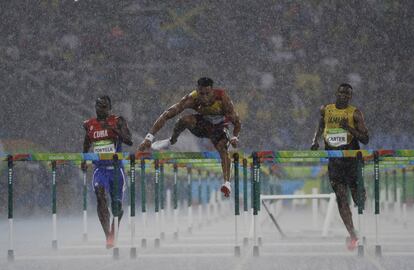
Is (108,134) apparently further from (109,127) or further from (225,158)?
(225,158)

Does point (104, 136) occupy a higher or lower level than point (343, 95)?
lower

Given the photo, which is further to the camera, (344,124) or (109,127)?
(109,127)

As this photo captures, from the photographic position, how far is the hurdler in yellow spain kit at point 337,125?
8539 millimetres

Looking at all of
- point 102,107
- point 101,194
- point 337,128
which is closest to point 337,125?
point 337,128

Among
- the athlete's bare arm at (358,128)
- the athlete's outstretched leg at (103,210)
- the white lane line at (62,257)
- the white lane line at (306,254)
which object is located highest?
the athlete's bare arm at (358,128)

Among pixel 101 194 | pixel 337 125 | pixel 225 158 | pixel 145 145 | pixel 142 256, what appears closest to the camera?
pixel 145 145

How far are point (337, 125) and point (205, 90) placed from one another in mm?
1469

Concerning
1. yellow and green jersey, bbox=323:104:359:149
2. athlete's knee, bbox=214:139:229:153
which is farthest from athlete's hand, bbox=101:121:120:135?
yellow and green jersey, bbox=323:104:359:149

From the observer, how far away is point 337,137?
28.3 feet

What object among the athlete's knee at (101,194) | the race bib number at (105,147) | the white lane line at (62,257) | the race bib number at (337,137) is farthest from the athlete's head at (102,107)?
the race bib number at (337,137)

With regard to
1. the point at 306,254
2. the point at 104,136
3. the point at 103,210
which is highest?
the point at 104,136

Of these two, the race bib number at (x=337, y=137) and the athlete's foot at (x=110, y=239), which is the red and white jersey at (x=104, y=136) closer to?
the athlete's foot at (x=110, y=239)

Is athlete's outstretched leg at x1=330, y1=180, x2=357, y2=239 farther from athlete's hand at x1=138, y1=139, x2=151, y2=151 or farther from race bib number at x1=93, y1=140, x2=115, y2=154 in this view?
race bib number at x1=93, y1=140, x2=115, y2=154

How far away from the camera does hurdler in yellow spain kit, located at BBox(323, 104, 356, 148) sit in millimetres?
8539
